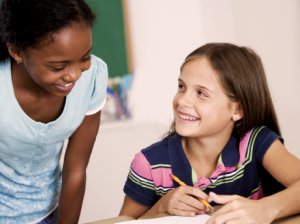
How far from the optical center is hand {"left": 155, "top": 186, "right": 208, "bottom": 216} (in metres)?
0.97

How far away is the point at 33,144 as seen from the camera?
3.54 ft

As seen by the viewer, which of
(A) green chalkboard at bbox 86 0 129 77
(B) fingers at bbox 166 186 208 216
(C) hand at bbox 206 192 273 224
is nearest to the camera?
(C) hand at bbox 206 192 273 224

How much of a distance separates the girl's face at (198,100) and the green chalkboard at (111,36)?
139 centimetres

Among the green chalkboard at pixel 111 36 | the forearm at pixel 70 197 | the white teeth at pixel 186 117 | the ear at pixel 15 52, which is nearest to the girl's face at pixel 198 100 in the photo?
the white teeth at pixel 186 117

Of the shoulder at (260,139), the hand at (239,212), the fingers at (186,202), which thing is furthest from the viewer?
the shoulder at (260,139)

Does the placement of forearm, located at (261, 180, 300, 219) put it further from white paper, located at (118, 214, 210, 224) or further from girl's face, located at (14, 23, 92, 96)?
girl's face, located at (14, 23, 92, 96)

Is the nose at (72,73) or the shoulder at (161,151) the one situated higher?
the nose at (72,73)

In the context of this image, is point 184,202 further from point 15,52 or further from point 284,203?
point 15,52

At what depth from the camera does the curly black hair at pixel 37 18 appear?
0.89 m

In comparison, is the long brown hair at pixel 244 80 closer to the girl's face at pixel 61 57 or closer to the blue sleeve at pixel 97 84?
the blue sleeve at pixel 97 84

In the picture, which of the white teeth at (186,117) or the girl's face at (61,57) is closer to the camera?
the girl's face at (61,57)

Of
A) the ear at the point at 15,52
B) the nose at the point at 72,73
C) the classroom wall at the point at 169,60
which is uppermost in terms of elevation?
the ear at the point at 15,52

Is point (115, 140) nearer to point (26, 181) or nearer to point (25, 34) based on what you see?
point (26, 181)

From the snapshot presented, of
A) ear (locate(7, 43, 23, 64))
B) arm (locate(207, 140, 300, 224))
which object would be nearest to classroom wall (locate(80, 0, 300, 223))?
arm (locate(207, 140, 300, 224))
